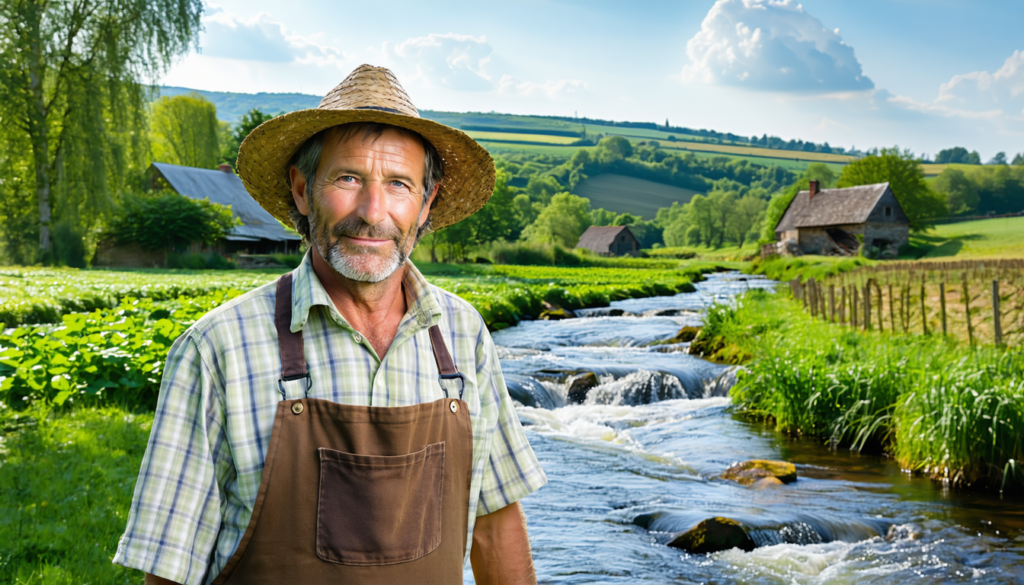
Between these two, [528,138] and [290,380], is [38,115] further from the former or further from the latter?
[528,138]

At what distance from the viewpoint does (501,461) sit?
2242mm

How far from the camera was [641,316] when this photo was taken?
23.6 meters

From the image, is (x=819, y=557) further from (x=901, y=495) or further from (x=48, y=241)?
(x=48, y=241)

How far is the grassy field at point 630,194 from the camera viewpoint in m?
150

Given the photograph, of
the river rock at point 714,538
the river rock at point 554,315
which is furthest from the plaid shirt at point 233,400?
the river rock at point 554,315

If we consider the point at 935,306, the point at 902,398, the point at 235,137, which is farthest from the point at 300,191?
the point at 235,137

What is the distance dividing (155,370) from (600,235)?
310ft

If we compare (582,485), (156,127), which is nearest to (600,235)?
(156,127)

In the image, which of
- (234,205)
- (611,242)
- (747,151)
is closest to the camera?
(234,205)

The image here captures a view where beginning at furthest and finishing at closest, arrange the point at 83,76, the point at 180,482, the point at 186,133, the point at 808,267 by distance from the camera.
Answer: the point at 186,133, the point at 808,267, the point at 83,76, the point at 180,482

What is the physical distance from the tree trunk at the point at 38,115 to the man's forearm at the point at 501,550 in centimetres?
2872

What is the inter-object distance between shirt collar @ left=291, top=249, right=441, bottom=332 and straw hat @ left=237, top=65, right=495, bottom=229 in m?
0.36

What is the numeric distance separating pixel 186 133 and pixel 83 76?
43166 mm

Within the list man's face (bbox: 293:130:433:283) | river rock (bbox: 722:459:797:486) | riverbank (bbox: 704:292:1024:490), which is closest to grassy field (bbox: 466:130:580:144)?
riverbank (bbox: 704:292:1024:490)
